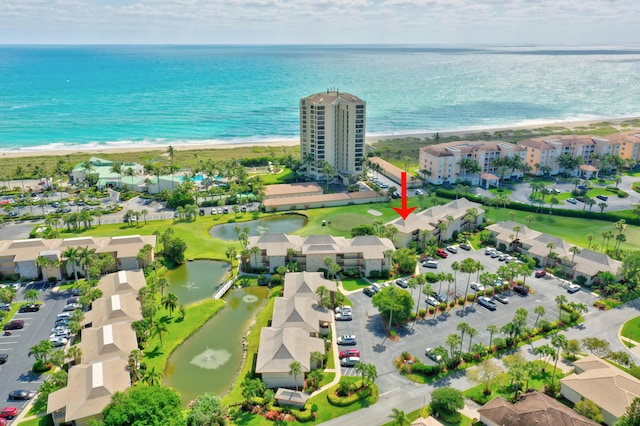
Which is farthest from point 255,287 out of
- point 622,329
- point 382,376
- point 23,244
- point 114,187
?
point 114,187

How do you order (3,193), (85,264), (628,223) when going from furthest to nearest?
(3,193) → (628,223) → (85,264)

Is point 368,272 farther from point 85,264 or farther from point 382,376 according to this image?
point 85,264

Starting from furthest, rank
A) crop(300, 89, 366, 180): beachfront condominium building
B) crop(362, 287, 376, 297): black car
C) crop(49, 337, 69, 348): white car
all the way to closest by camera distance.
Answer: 1. crop(300, 89, 366, 180): beachfront condominium building
2. crop(362, 287, 376, 297): black car
3. crop(49, 337, 69, 348): white car

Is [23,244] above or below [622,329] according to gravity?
above

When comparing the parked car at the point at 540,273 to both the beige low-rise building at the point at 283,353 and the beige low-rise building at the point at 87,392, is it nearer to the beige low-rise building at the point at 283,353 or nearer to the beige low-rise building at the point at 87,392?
the beige low-rise building at the point at 283,353

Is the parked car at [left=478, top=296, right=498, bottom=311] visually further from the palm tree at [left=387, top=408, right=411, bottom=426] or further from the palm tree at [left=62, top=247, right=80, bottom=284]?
the palm tree at [left=62, top=247, right=80, bottom=284]

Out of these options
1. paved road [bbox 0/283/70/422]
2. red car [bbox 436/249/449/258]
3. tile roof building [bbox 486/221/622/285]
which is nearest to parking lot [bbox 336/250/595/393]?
tile roof building [bbox 486/221/622/285]

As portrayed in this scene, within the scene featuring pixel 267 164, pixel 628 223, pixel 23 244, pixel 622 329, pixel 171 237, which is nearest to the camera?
pixel 622 329
